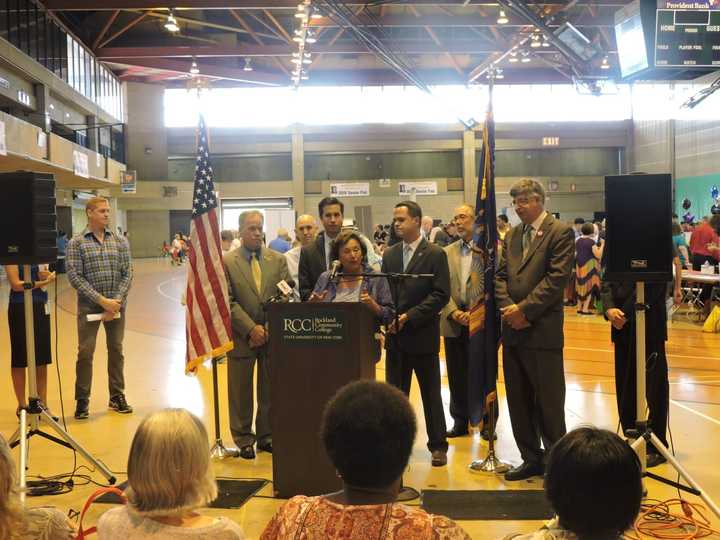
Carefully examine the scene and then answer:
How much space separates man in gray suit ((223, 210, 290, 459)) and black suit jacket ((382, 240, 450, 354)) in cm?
100

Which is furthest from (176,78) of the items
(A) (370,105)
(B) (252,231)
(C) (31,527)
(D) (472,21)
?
(C) (31,527)

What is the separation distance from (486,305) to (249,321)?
1.71m

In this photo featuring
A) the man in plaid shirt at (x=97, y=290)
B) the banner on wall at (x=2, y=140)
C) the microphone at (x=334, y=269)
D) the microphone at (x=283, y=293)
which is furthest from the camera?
the banner on wall at (x=2, y=140)

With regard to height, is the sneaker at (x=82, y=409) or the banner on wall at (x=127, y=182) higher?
the banner on wall at (x=127, y=182)

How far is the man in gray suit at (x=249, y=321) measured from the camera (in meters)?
5.70

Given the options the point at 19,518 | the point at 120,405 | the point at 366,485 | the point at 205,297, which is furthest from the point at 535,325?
the point at 120,405

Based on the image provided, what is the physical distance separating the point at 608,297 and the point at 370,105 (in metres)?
34.7

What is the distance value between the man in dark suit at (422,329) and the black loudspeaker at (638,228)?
1.25m

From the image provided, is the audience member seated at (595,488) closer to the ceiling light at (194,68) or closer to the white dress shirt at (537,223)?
the white dress shirt at (537,223)

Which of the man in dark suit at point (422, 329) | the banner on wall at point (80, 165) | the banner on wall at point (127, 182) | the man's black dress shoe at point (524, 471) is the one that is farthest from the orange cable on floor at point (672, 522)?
the banner on wall at point (127, 182)

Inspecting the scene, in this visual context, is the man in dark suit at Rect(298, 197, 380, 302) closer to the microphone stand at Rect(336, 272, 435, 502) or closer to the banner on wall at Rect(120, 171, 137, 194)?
the microphone stand at Rect(336, 272, 435, 502)

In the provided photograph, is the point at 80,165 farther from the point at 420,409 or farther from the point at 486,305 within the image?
the point at 486,305

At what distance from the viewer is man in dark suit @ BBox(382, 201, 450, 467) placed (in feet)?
17.6

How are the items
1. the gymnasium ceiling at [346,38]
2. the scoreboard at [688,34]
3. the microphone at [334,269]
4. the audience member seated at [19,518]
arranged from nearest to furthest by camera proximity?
1. the audience member seated at [19,518]
2. the microphone at [334,269]
3. the scoreboard at [688,34]
4. the gymnasium ceiling at [346,38]
